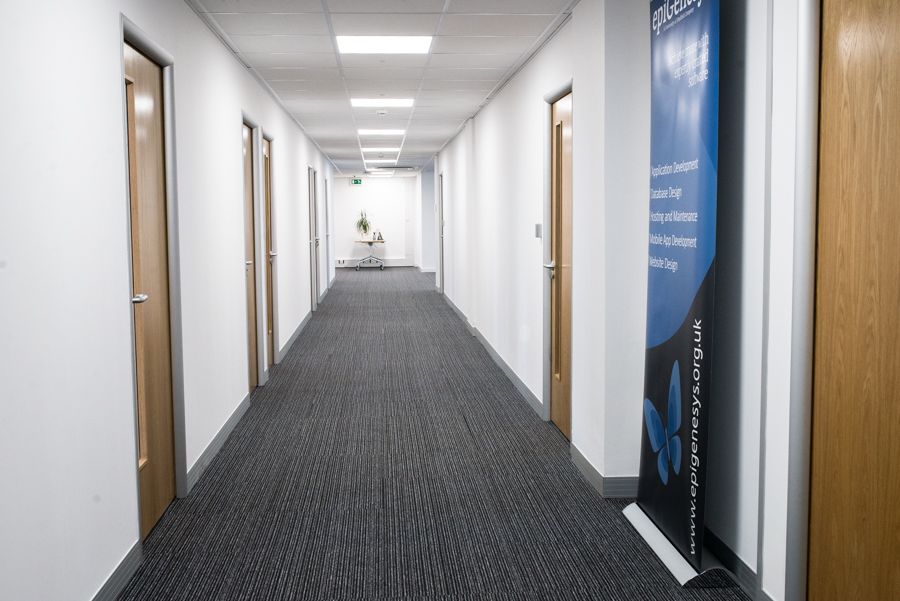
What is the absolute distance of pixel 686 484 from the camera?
94.1 inches

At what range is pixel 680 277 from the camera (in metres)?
2.47

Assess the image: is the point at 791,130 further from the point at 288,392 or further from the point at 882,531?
the point at 288,392

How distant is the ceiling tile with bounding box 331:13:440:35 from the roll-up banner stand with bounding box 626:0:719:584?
4.26 feet

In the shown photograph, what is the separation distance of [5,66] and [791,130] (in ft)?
5.80

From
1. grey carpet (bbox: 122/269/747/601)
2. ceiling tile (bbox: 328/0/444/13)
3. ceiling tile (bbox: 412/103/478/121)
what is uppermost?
ceiling tile (bbox: 412/103/478/121)

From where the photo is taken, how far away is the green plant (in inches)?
635

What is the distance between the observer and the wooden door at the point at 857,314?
161 centimetres

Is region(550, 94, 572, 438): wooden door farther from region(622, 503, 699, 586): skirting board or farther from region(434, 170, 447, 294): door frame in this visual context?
region(434, 170, 447, 294): door frame

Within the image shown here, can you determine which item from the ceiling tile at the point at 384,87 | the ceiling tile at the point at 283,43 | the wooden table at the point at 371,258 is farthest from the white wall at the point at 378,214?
the ceiling tile at the point at 283,43

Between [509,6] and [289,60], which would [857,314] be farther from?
[289,60]

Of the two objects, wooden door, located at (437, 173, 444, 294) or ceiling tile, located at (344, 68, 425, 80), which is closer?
ceiling tile, located at (344, 68, 425, 80)

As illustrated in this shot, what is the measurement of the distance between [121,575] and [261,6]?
2307mm

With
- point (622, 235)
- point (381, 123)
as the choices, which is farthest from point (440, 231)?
point (622, 235)

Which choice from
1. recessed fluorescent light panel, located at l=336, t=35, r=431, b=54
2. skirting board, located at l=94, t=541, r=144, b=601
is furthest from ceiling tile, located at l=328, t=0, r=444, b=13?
skirting board, located at l=94, t=541, r=144, b=601
